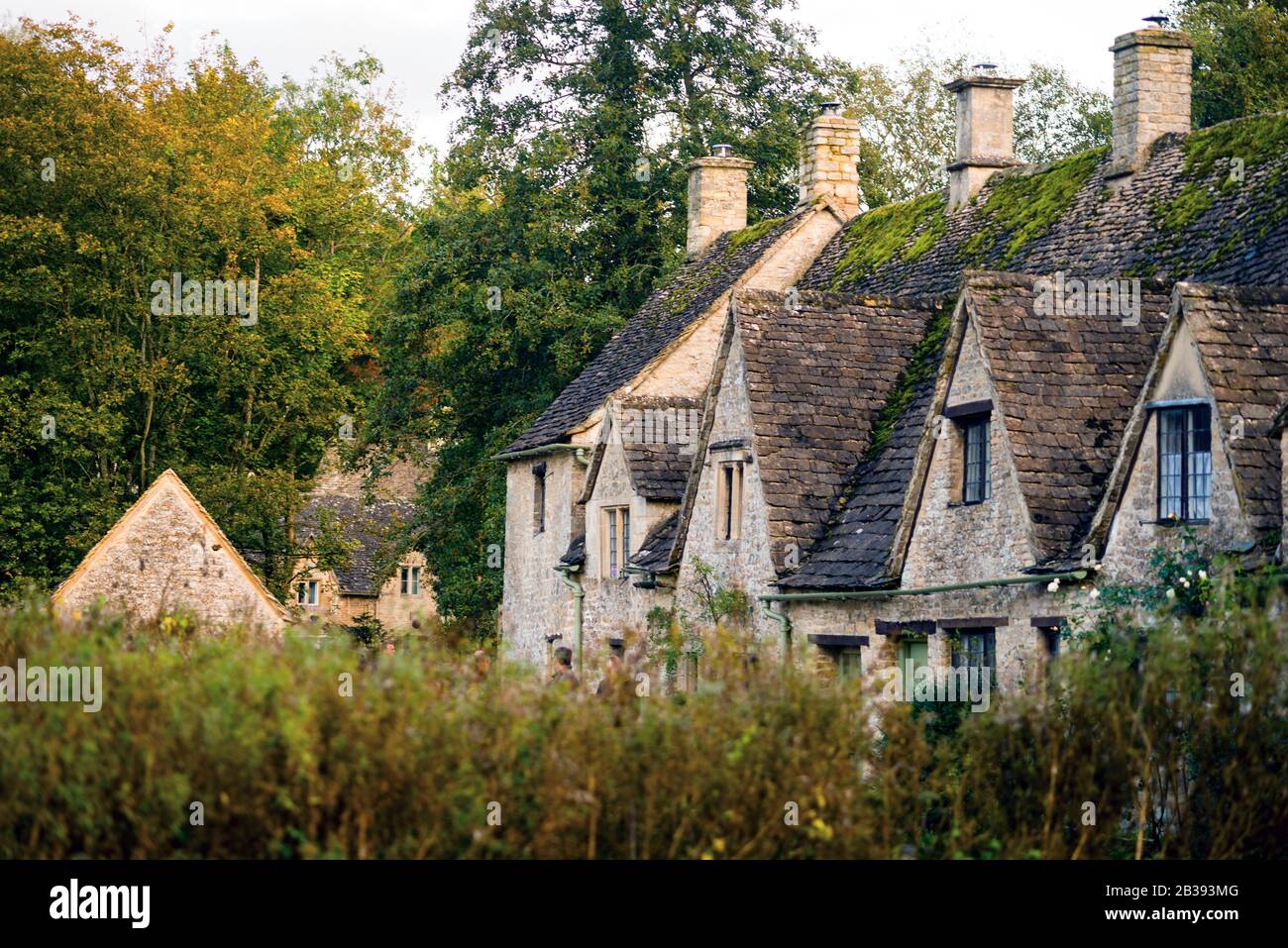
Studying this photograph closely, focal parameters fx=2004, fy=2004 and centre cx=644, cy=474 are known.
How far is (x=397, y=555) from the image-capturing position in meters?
43.5

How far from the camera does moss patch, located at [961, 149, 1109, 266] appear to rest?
92.7 feet

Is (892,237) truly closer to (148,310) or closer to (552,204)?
(552,204)

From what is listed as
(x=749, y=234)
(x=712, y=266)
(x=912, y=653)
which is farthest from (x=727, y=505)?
(x=749, y=234)

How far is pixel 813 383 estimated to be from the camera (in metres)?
26.1

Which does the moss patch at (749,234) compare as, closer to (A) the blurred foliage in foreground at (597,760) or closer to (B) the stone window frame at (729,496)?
(B) the stone window frame at (729,496)

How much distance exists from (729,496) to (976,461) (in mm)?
5102

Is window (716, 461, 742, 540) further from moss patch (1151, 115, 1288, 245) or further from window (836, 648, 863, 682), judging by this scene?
moss patch (1151, 115, 1288, 245)

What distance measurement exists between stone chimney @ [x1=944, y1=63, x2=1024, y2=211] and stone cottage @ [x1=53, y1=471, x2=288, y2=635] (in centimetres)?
1437

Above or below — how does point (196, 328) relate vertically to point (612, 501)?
above

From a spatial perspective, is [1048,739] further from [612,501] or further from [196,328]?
[196,328]

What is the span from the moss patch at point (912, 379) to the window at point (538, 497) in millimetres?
11574

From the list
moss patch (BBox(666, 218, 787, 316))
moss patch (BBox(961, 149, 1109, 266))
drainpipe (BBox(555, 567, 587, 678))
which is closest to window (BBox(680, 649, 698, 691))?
drainpipe (BBox(555, 567, 587, 678))
